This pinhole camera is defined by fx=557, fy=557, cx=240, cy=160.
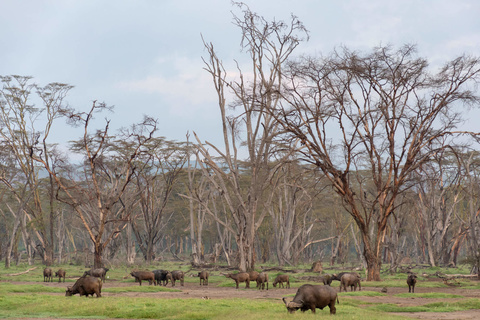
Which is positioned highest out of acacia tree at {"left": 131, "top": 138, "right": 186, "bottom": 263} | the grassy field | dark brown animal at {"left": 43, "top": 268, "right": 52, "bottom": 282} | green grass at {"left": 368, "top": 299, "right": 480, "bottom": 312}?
acacia tree at {"left": 131, "top": 138, "right": 186, "bottom": 263}

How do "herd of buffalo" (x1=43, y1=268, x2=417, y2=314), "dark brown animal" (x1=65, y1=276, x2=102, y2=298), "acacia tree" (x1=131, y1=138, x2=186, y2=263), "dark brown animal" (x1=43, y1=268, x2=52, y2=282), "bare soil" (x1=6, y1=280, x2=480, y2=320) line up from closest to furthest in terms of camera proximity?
"herd of buffalo" (x1=43, y1=268, x2=417, y2=314)
"bare soil" (x1=6, y1=280, x2=480, y2=320)
"dark brown animal" (x1=65, y1=276, x2=102, y2=298)
"dark brown animal" (x1=43, y1=268, x2=52, y2=282)
"acacia tree" (x1=131, y1=138, x2=186, y2=263)

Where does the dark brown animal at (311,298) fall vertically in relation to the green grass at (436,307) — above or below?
above

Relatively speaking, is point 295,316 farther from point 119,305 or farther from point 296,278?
point 296,278

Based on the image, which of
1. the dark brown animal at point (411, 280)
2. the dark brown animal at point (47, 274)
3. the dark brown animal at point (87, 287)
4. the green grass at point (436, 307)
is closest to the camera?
the green grass at point (436, 307)

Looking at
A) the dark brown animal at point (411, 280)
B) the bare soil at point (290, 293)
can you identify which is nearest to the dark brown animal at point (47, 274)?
the bare soil at point (290, 293)

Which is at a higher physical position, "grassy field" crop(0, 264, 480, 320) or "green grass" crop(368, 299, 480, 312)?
"grassy field" crop(0, 264, 480, 320)

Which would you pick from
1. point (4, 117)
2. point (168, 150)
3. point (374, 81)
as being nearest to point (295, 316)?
point (374, 81)

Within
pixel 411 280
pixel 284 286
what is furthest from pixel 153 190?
pixel 411 280

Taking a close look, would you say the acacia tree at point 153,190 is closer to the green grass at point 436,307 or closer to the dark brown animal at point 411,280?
the dark brown animal at point 411,280

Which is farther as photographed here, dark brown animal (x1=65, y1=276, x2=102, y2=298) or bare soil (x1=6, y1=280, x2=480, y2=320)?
dark brown animal (x1=65, y1=276, x2=102, y2=298)

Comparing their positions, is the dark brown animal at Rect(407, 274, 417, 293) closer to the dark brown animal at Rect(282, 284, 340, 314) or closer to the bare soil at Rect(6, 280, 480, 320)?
the bare soil at Rect(6, 280, 480, 320)

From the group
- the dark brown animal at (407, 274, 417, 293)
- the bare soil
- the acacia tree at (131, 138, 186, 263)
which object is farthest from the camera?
the acacia tree at (131, 138, 186, 263)

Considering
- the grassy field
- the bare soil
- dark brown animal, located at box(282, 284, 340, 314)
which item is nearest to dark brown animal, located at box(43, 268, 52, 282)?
the bare soil

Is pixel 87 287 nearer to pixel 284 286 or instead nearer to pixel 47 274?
pixel 284 286
